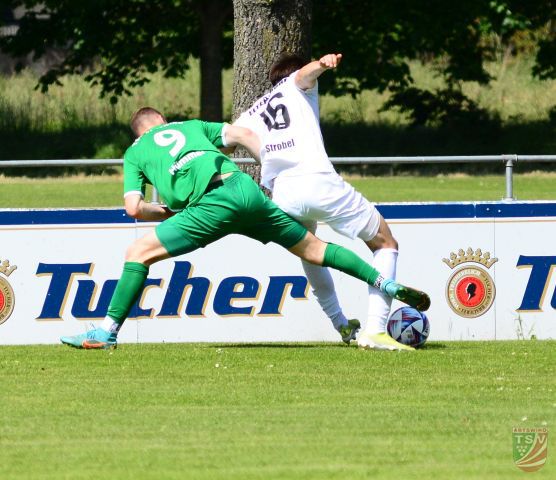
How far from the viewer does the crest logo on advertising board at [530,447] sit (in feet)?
19.9

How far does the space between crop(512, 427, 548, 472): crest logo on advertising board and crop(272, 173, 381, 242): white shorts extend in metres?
3.27

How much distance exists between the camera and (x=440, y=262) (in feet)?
38.8

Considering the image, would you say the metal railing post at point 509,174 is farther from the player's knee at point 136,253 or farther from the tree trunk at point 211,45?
the tree trunk at point 211,45

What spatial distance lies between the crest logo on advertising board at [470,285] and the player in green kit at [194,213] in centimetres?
212

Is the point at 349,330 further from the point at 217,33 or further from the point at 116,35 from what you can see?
the point at 116,35

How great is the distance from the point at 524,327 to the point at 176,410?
16.8 feet

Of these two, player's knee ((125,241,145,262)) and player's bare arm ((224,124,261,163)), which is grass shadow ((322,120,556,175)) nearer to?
player's bare arm ((224,124,261,163))

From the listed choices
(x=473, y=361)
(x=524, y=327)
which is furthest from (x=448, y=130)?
(x=473, y=361)

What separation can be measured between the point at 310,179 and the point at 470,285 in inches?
103

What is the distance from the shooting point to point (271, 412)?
7.44 m

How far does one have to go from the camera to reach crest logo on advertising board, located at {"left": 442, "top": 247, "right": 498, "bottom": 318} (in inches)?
466

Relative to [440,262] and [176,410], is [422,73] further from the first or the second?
[176,410]

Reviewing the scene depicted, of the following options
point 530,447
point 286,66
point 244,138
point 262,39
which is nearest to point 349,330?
point 244,138

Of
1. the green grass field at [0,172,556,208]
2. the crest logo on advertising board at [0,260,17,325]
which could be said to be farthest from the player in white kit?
the green grass field at [0,172,556,208]
